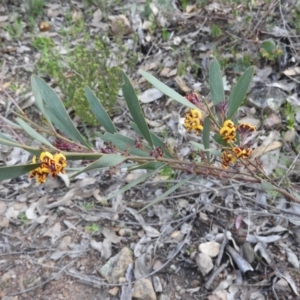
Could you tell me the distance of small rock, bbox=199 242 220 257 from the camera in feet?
6.32

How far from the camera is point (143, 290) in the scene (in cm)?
186

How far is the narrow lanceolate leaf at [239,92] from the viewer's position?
1175 mm

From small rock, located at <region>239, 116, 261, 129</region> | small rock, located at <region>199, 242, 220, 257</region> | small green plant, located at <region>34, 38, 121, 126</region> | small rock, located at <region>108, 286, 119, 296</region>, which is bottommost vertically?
small rock, located at <region>108, 286, 119, 296</region>

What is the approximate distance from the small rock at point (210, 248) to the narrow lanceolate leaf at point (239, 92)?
36.0 inches

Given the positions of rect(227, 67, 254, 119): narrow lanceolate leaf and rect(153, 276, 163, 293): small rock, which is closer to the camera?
rect(227, 67, 254, 119): narrow lanceolate leaf

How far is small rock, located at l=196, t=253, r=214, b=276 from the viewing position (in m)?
1.87

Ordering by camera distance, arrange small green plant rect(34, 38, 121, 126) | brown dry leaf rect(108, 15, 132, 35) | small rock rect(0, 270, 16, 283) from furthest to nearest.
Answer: brown dry leaf rect(108, 15, 132, 35)
small green plant rect(34, 38, 121, 126)
small rock rect(0, 270, 16, 283)

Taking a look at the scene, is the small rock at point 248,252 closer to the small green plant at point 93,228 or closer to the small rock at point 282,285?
the small rock at point 282,285

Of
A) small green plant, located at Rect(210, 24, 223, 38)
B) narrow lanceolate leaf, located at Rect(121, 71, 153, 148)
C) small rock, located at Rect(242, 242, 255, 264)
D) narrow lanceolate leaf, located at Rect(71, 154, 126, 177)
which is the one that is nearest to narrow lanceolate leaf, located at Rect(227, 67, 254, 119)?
narrow lanceolate leaf, located at Rect(121, 71, 153, 148)

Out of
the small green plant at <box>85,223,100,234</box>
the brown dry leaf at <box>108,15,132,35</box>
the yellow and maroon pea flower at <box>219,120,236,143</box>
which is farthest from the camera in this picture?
the brown dry leaf at <box>108,15,132,35</box>

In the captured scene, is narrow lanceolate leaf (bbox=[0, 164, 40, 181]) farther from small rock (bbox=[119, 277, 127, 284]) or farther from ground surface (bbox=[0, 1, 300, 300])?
small rock (bbox=[119, 277, 127, 284])

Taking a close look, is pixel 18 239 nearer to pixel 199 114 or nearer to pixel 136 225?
pixel 136 225

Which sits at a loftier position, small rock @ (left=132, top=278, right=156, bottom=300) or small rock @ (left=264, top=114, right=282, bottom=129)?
small rock @ (left=264, top=114, right=282, bottom=129)

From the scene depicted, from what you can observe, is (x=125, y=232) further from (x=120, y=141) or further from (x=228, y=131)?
(x=228, y=131)
